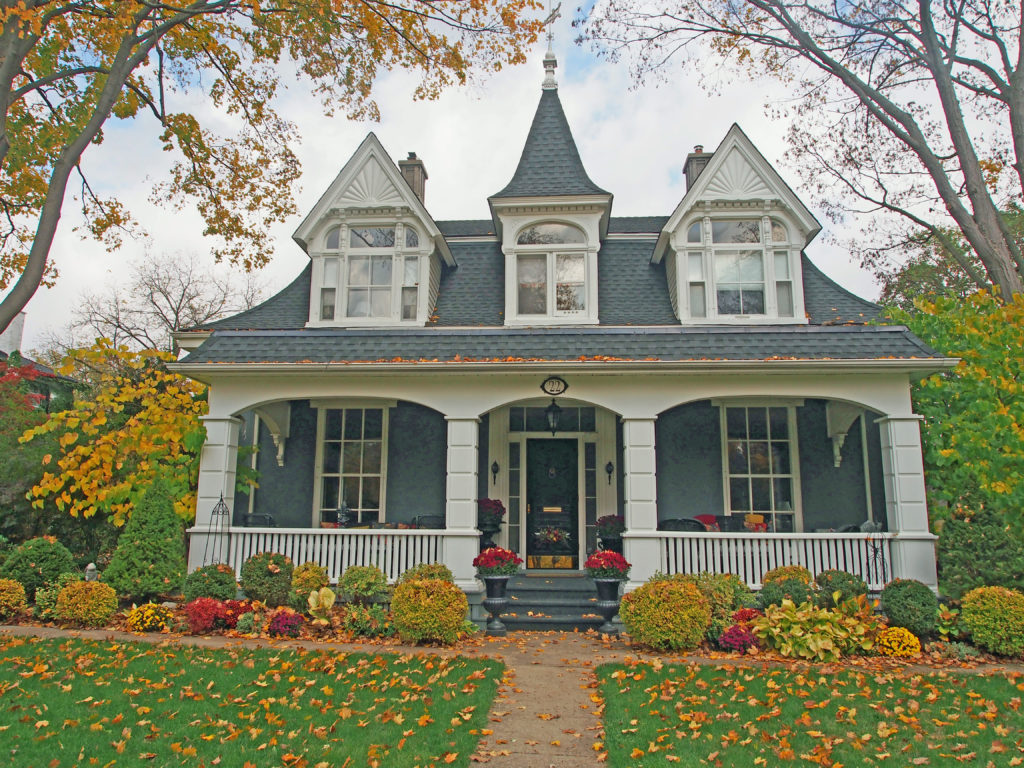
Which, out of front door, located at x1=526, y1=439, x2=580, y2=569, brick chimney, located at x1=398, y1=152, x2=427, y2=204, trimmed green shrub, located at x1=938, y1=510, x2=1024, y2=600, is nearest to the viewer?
trimmed green shrub, located at x1=938, y1=510, x2=1024, y2=600

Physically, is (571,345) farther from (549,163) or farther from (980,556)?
(980,556)

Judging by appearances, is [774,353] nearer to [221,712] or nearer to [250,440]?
[221,712]

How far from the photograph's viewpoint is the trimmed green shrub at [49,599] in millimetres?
8641

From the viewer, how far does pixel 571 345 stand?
32.3ft

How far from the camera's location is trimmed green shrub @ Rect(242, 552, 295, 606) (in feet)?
28.7

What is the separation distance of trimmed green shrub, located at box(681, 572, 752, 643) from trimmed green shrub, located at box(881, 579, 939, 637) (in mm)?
1554

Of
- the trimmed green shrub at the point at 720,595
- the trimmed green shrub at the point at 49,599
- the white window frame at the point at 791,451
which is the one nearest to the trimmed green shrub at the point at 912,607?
the trimmed green shrub at the point at 720,595

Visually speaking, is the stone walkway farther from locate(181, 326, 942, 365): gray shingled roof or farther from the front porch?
locate(181, 326, 942, 365): gray shingled roof

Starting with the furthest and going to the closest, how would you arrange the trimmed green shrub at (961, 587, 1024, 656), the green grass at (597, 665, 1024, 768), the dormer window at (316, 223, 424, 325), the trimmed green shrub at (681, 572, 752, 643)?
1. the dormer window at (316, 223, 424, 325)
2. the trimmed green shrub at (681, 572, 752, 643)
3. the trimmed green shrub at (961, 587, 1024, 656)
4. the green grass at (597, 665, 1024, 768)

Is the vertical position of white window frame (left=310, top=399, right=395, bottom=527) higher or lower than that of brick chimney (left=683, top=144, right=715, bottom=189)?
lower

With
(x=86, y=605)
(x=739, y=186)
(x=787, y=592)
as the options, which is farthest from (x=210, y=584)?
(x=739, y=186)

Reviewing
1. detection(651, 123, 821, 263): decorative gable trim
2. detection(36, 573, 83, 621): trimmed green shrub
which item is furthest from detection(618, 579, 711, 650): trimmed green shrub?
detection(36, 573, 83, 621): trimmed green shrub

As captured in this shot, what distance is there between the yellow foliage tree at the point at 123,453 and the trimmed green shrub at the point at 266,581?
157 cm

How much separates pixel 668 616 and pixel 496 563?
2.17 m
